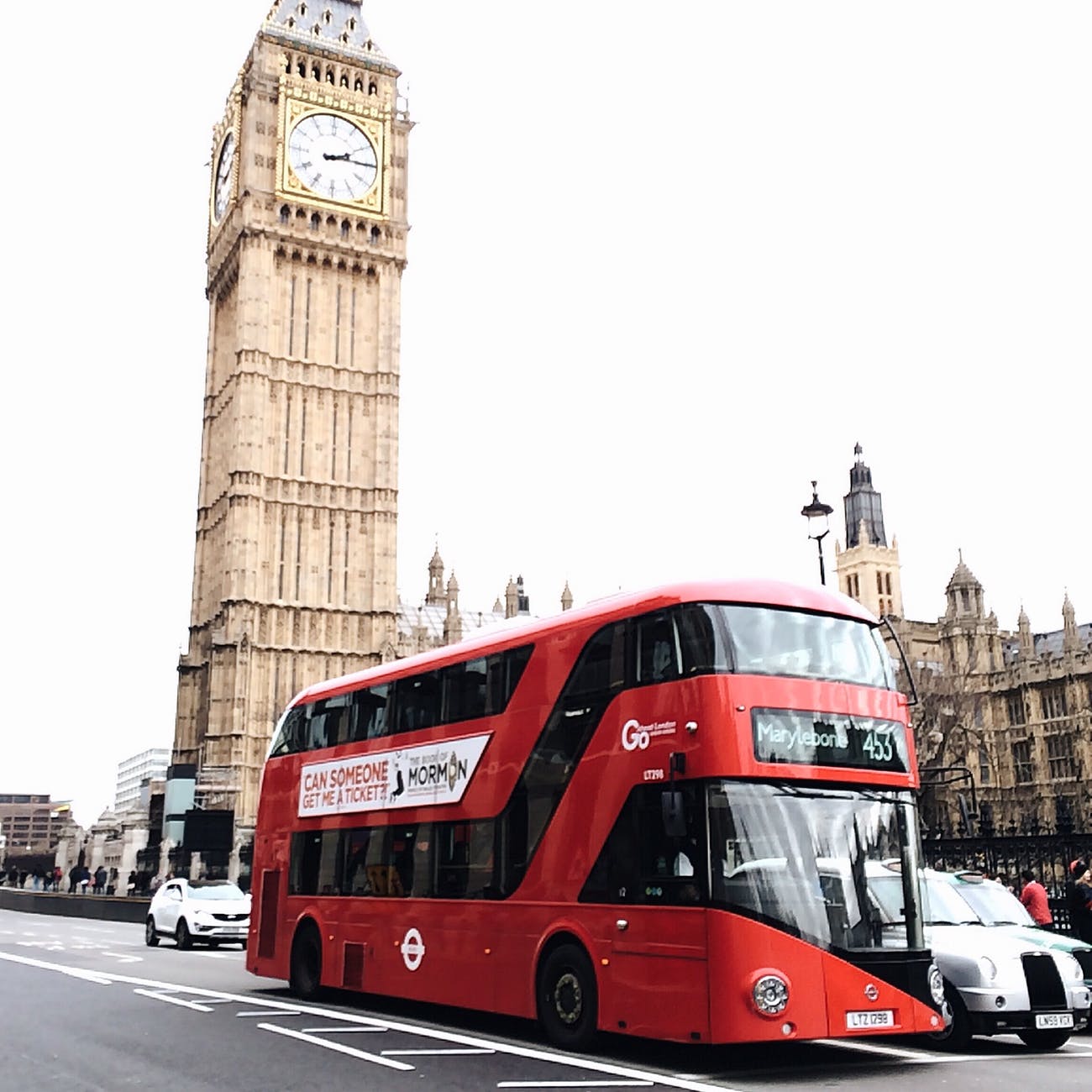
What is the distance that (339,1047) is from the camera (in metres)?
11.0

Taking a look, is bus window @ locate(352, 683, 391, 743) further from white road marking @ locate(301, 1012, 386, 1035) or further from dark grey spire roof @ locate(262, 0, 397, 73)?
dark grey spire roof @ locate(262, 0, 397, 73)

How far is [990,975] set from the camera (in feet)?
38.2

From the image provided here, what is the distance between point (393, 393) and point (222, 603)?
15193 mm

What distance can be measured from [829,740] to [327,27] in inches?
2871

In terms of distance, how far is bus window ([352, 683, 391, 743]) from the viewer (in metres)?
14.4

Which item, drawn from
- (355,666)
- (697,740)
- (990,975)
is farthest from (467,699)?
(355,666)

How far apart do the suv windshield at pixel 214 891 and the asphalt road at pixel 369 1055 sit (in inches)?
385

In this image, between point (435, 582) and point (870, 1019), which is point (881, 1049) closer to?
point (870, 1019)

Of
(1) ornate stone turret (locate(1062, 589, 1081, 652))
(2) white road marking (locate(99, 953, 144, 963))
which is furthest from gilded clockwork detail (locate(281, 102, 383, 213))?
(2) white road marking (locate(99, 953, 144, 963))

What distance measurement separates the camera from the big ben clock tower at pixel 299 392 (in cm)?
6581

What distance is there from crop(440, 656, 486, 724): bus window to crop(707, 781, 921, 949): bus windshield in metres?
3.74

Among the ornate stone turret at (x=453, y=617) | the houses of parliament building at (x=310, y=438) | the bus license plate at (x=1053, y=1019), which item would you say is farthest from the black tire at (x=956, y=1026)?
the ornate stone turret at (x=453, y=617)

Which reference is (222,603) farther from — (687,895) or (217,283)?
(687,895)

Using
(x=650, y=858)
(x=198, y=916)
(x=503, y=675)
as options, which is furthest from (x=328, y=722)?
(x=198, y=916)
